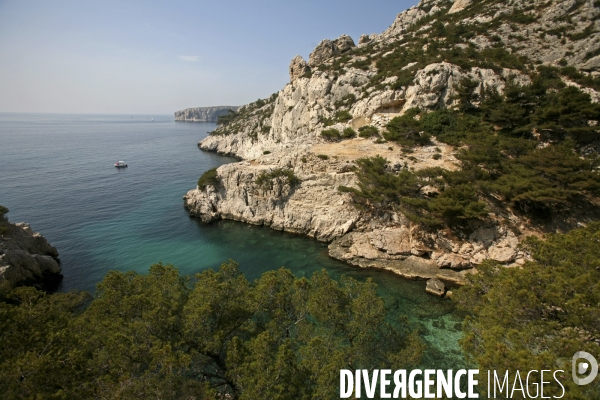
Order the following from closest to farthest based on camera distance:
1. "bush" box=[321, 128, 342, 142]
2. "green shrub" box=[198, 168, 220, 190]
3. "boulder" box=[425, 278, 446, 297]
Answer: "boulder" box=[425, 278, 446, 297] → "green shrub" box=[198, 168, 220, 190] → "bush" box=[321, 128, 342, 142]

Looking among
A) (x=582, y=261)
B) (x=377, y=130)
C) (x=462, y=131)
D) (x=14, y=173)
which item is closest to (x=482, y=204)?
(x=582, y=261)

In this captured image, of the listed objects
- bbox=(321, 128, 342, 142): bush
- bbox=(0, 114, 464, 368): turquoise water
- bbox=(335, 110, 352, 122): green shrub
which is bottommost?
bbox=(0, 114, 464, 368): turquoise water

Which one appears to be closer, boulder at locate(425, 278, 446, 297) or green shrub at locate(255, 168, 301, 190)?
boulder at locate(425, 278, 446, 297)

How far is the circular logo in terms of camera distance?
6.79 metres

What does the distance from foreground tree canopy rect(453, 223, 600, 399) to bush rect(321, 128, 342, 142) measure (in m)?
28.8

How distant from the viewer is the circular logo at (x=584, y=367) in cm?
679

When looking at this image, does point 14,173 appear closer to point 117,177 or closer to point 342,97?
point 117,177

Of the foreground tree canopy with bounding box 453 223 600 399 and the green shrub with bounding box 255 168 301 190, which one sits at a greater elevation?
the green shrub with bounding box 255 168 301 190

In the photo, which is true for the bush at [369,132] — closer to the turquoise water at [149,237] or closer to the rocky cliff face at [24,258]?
the turquoise water at [149,237]

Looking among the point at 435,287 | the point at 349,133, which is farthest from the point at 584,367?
the point at 349,133

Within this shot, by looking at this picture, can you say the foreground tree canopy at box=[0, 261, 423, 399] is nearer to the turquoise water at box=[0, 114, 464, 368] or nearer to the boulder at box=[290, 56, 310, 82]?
the turquoise water at box=[0, 114, 464, 368]

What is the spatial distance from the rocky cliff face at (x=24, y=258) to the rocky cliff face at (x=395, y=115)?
51.0 ft

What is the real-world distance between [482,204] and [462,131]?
48.1 ft

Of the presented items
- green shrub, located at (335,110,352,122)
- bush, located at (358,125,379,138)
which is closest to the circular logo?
bush, located at (358,125,379,138)
